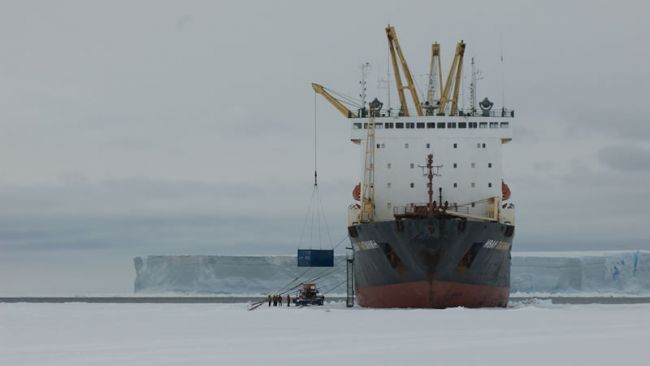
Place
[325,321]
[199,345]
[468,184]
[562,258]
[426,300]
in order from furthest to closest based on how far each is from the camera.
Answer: [562,258] < [468,184] < [426,300] < [325,321] < [199,345]

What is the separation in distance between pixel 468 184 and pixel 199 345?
2327 cm

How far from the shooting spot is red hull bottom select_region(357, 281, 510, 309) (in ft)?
122

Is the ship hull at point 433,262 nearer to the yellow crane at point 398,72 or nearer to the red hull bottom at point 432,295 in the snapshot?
the red hull bottom at point 432,295

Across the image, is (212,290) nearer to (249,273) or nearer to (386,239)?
(249,273)

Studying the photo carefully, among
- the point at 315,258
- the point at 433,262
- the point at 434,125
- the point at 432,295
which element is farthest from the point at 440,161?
the point at 315,258

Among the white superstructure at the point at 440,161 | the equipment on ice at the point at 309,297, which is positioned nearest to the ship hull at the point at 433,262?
the white superstructure at the point at 440,161

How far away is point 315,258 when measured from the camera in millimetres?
46312

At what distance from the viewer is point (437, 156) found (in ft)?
140

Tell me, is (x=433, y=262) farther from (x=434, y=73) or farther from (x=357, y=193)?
(x=434, y=73)

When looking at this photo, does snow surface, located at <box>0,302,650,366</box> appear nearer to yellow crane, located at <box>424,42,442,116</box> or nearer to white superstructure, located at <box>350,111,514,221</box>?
white superstructure, located at <box>350,111,514,221</box>

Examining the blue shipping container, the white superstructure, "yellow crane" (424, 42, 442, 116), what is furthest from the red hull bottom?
"yellow crane" (424, 42, 442, 116)

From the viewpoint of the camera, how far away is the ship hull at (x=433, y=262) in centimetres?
3728

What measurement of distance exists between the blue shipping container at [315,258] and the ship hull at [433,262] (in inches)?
226

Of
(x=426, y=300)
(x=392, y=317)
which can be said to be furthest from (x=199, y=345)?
(x=426, y=300)
